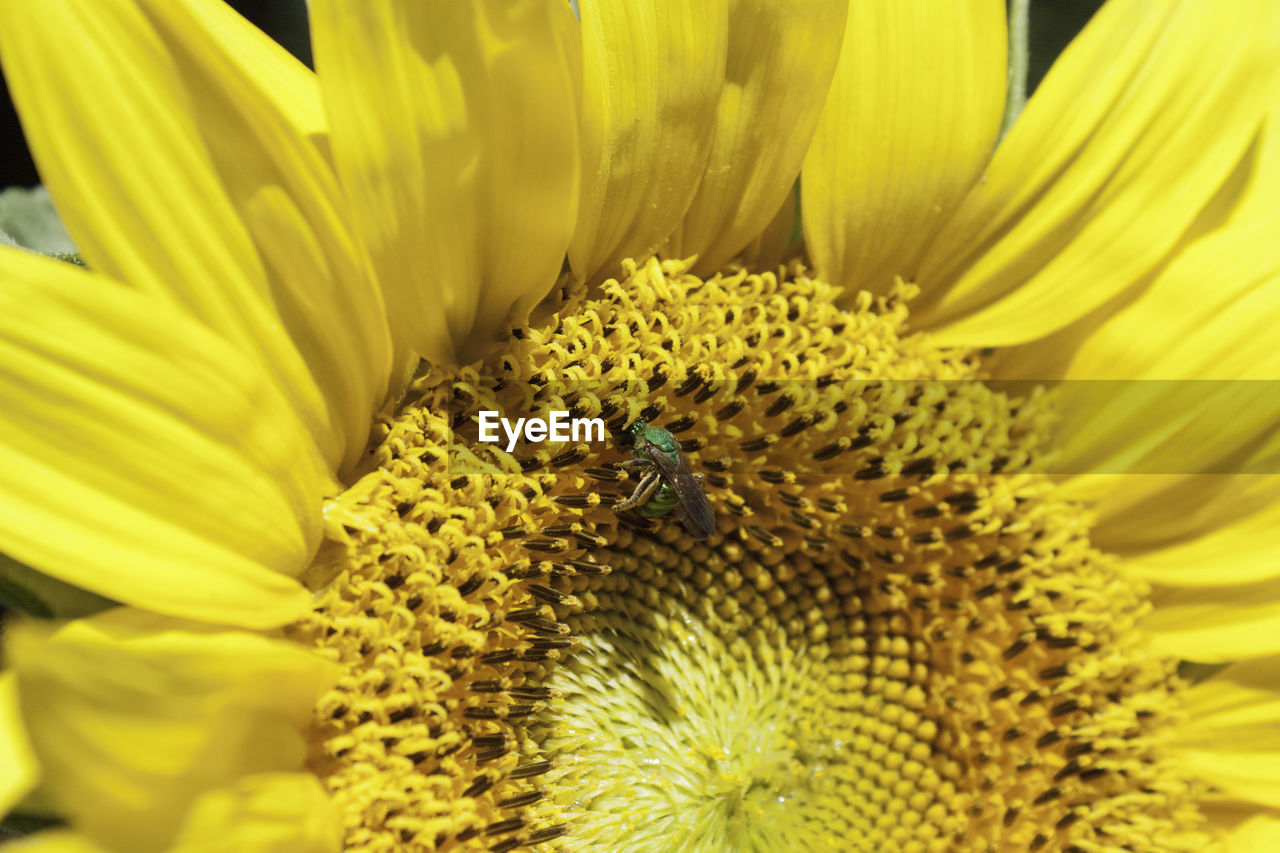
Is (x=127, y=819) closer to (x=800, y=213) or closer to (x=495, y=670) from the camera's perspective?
(x=495, y=670)

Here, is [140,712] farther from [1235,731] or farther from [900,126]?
[1235,731]

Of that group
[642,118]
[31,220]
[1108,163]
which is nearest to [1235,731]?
[1108,163]

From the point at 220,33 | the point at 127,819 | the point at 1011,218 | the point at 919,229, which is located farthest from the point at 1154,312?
the point at 127,819

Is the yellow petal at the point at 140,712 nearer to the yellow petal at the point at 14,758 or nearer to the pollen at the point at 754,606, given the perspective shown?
the yellow petal at the point at 14,758

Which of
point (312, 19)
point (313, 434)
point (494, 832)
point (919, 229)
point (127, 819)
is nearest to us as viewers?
point (127, 819)

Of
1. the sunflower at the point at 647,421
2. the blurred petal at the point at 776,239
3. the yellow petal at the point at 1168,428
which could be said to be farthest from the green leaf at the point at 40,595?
the yellow petal at the point at 1168,428

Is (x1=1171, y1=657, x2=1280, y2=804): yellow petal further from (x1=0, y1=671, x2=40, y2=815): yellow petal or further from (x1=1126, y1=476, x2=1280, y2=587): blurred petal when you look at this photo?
(x1=0, y1=671, x2=40, y2=815): yellow petal
